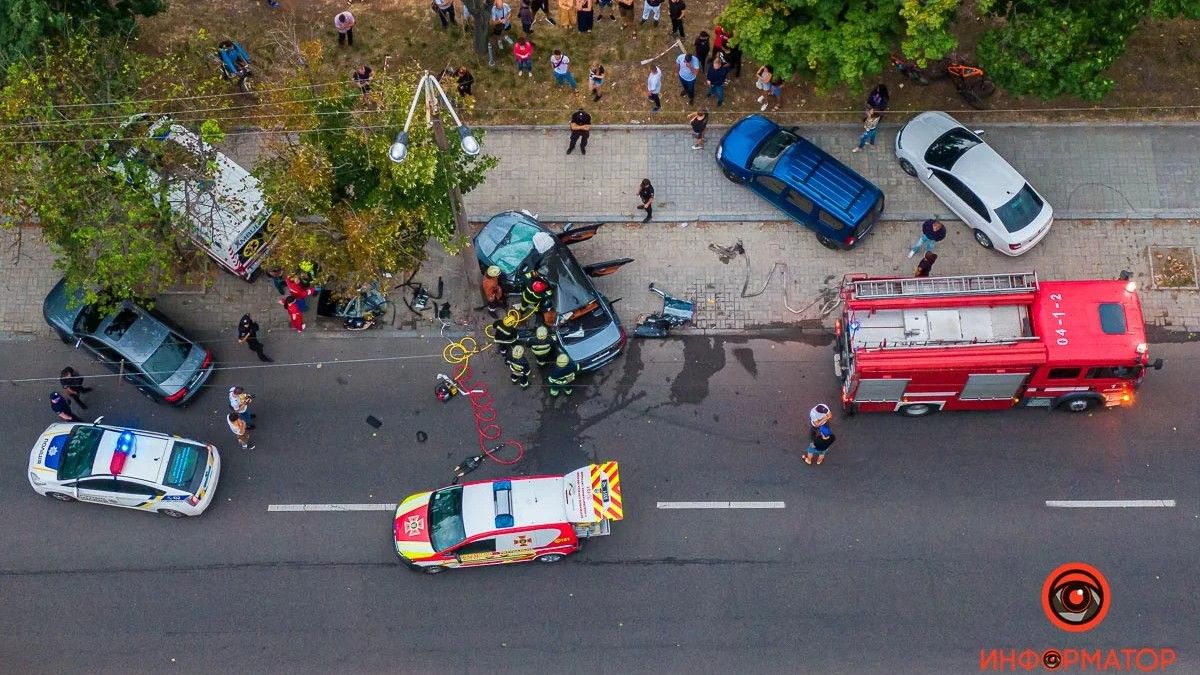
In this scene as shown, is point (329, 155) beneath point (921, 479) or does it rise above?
above

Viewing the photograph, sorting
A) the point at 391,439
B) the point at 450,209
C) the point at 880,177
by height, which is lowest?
the point at 391,439

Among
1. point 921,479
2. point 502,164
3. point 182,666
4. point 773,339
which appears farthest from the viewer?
point 502,164

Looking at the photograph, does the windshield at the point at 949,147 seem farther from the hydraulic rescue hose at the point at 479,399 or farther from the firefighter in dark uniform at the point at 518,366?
the hydraulic rescue hose at the point at 479,399

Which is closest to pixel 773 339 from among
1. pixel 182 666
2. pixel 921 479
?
pixel 921 479

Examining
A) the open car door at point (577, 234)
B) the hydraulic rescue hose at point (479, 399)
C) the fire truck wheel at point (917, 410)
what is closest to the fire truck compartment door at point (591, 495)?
the hydraulic rescue hose at point (479, 399)

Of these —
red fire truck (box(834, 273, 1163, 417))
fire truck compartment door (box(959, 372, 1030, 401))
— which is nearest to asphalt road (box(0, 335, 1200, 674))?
fire truck compartment door (box(959, 372, 1030, 401))

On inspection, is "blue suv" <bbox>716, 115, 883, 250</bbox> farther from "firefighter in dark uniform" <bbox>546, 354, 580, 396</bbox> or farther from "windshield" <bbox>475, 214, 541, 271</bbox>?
"firefighter in dark uniform" <bbox>546, 354, 580, 396</bbox>

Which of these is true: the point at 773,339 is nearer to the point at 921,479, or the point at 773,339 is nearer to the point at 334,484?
the point at 921,479

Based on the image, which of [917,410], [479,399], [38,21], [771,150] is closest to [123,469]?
[479,399]
